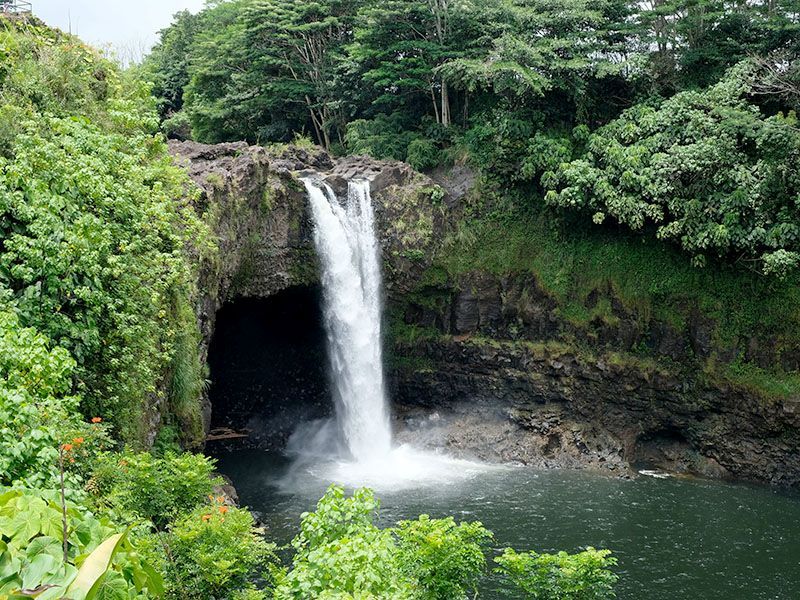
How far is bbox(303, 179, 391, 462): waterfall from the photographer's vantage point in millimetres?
21125

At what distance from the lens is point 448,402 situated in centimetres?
2264

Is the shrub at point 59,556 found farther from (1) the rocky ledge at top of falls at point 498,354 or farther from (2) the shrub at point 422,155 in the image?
(2) the shrub at point 422,155

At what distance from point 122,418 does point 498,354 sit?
45.3 feet

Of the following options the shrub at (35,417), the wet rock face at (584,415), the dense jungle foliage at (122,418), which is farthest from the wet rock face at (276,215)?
the shrub at (35,417)

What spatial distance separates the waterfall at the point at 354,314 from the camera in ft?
69.3

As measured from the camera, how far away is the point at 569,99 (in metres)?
22.3

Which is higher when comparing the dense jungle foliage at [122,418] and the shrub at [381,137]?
the shrub at [381,137]

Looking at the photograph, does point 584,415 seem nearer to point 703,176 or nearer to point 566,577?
point 703,176

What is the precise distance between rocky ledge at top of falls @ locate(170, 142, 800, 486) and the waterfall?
0.42 meters

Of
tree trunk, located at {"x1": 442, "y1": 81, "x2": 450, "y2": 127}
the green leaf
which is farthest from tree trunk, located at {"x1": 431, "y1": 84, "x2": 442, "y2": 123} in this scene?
the green leaf

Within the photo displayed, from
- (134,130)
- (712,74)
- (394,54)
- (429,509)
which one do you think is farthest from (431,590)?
(394,54)

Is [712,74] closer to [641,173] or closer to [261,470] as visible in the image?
[641,173]

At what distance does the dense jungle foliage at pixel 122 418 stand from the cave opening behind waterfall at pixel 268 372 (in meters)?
10.3

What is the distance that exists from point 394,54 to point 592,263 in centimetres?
963
